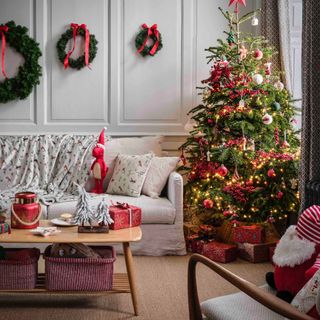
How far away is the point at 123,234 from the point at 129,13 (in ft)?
9.05

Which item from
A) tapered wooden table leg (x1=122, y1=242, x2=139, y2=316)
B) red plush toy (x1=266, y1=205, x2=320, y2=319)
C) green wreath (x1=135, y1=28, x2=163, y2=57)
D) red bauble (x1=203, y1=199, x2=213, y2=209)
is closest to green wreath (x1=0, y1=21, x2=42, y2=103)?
green wreath (x1=135, y1=28, x2=163, y2=57)

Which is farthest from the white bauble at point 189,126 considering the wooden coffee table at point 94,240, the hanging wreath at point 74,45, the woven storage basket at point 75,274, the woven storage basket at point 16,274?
the woven storage basket at point 16,274

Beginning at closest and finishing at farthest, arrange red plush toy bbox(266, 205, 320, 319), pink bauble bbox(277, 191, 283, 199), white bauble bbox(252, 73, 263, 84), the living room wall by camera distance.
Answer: red plush toy bbox(266, 205, 320, 319) < pink bauble bbox(277, 191, 283, 199) < white bauble bbox(252, 73, 263, 84) < the living room wall

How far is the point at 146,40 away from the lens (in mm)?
5289

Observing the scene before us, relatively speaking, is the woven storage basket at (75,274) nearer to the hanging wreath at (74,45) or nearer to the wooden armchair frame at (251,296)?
the wooden armchair frame at (251,296)

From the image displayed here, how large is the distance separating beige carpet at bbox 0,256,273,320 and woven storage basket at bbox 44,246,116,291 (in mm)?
159

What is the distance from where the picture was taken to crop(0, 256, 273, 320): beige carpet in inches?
124

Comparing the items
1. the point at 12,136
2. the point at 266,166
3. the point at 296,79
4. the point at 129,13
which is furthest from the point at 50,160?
the point at 296,79

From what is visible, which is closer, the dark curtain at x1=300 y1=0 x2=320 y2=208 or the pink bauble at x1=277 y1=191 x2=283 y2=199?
the dark curtain at x1=300 y1=0 x2=320 y2=208

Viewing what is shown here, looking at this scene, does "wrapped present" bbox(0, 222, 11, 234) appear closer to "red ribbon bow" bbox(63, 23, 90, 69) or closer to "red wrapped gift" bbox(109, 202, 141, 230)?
"red wrapped gift" bbox(109, 202, 141, 230)

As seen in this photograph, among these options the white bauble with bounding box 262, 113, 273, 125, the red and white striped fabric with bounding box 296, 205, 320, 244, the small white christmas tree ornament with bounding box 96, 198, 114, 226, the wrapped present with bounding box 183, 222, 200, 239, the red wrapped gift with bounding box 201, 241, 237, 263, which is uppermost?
the white bauble with bounding box 262, 113, 273, 125

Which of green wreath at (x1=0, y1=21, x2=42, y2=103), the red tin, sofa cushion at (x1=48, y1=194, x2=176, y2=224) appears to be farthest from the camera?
green wreath at (x1=0, y1=21, x2=42, y2=103)

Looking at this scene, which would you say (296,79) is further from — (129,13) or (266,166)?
(129,13)

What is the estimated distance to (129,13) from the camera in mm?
5336
